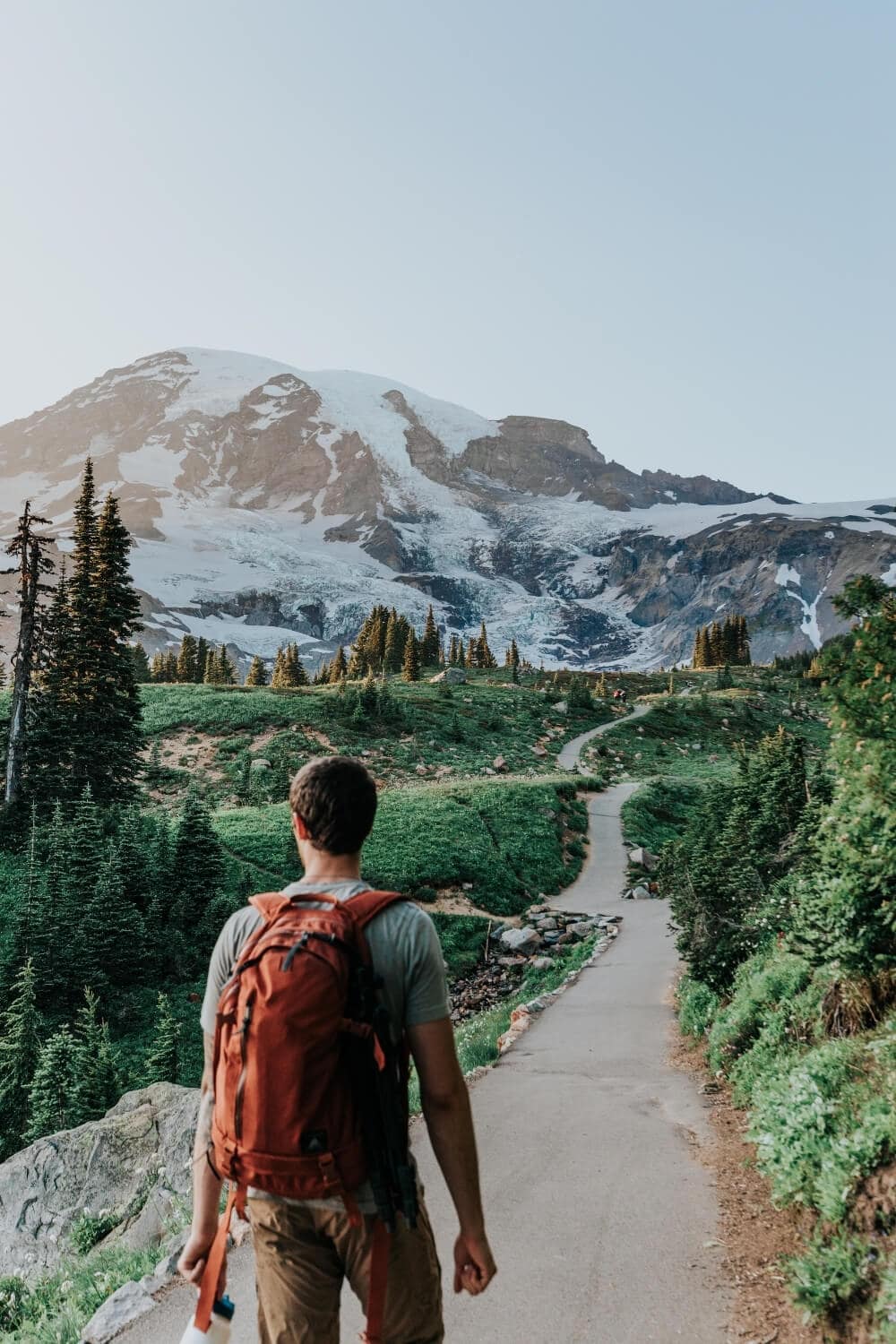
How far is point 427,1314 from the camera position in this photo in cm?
240

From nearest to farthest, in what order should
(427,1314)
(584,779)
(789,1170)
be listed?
1. (427,1314)
2. (789,1170)
3. (584,779)

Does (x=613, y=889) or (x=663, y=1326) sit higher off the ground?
(x=663, y=1326)

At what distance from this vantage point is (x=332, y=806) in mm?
2605

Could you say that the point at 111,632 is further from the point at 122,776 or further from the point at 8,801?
the point at 8,801

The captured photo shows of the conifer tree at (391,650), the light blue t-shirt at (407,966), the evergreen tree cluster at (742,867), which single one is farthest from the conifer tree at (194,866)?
the conifer tree at (391,650)

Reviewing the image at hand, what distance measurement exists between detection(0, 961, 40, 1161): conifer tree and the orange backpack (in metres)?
10.6

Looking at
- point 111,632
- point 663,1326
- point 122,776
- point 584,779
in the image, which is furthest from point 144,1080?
point 584,779

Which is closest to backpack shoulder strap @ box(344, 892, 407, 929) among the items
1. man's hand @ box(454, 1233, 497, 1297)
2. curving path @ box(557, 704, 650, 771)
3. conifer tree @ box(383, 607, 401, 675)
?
man's hand @ box(454, 1233, 497, 1297)

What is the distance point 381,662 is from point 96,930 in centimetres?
6962

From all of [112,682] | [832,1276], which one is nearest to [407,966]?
[832,1276]

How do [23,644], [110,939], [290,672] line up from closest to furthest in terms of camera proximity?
1. [110,939]
2. [23,644]
3. [290,672]

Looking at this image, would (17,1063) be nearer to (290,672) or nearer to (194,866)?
(194,866)

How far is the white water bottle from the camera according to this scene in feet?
8.08

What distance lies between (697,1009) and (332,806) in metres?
9.65
